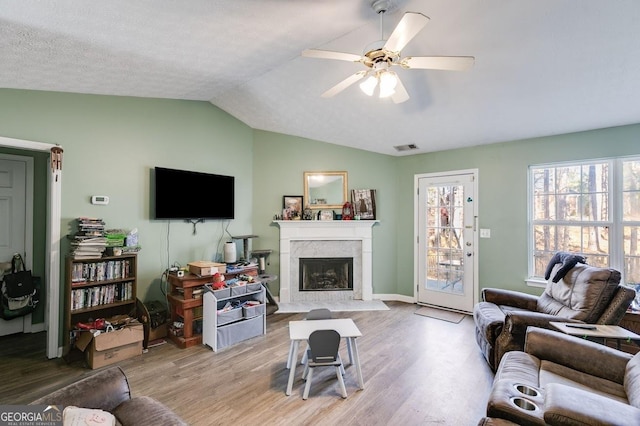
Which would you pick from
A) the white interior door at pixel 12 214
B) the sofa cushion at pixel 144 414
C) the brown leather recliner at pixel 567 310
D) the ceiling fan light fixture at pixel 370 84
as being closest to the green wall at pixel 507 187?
the brown leather recliner at pixel 567 310

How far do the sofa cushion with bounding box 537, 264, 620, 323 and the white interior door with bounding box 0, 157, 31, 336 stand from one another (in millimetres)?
5681

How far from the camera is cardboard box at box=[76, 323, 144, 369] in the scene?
106 inches

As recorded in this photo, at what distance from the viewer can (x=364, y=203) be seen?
4871mm

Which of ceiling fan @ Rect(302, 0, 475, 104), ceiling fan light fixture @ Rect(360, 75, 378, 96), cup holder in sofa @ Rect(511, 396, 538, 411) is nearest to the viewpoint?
cup holder in sofa @ Rect(511, 396, 538, 411)

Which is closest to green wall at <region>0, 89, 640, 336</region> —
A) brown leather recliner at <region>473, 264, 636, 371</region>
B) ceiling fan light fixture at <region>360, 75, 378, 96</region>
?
brown leather recliner at <region>473, 264, 636, 371</region>

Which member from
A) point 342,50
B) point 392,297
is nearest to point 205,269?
point 342,50

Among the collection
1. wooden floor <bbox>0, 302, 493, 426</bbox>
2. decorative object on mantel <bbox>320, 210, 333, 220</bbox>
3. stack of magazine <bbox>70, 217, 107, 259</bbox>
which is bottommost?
wooden floor <bbox>0, 302, 493, 426</bbox>

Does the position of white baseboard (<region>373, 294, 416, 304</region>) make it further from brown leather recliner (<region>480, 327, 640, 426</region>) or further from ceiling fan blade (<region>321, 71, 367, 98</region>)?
ceiling fan blade (<region>321, 71, 367, 98</region>)

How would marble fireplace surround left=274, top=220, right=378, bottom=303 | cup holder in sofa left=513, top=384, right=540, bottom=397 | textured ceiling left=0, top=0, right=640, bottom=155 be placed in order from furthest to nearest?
1. marble fireplace surround left=274, top=220, right=378, bottom=303
2. textured ceiling left=0, top=0, right=640, bottom=155
3. cup holder in sofa left=513, top=384, right=540, bottom=397

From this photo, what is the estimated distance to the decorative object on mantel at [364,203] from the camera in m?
4.86

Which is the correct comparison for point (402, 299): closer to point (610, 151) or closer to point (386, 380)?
point (386, 380)

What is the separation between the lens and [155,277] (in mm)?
3562

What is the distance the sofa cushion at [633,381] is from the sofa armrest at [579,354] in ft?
0.22

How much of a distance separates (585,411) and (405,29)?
2.02 metres
